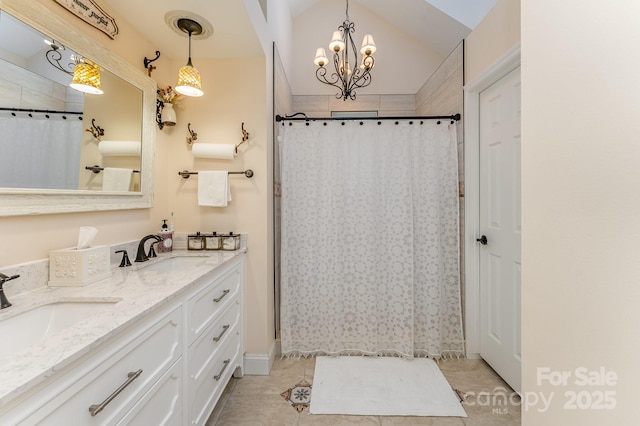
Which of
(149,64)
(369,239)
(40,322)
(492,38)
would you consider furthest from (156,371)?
(492,38)

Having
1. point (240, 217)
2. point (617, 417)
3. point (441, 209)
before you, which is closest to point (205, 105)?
point (240, 217)

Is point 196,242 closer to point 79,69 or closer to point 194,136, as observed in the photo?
point 194,136

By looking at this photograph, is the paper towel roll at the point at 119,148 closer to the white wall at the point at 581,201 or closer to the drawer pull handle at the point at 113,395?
the drawer pull handle at the point at 113,395

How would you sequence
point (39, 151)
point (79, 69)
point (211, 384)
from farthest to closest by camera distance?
point (211, 384), point (79, 69), point (39, 151)

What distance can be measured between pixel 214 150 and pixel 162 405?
4.74ft

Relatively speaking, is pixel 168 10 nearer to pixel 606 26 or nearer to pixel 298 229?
pixel 298 229

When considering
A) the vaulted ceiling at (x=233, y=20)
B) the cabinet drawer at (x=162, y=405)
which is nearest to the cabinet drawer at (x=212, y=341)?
the cabinet drawer at (x=162, y=405)

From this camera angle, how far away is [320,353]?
219cm

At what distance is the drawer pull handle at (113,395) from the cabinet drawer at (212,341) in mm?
355

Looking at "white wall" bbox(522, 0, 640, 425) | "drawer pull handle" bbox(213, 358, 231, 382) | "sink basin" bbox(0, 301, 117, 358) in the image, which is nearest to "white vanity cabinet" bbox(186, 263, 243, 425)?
"drawer pull handle" bbox(213, 358, 231, 382)

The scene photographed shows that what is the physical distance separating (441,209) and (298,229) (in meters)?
1.17

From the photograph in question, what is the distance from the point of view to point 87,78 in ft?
4.23

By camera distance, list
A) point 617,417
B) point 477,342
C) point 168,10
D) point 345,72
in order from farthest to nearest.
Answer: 1. point 345,72
2. point 477,342
3. point 168,10
4. point 617,417

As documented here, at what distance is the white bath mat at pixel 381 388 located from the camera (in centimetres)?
162
